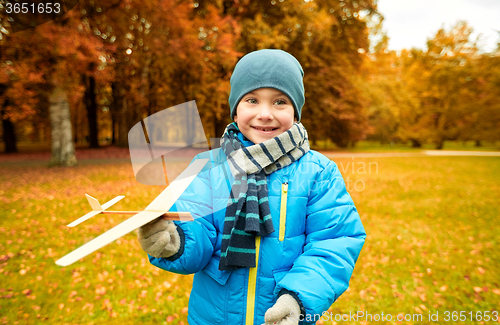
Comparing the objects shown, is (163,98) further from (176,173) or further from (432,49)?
(432,49)

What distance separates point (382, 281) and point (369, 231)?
1957mm

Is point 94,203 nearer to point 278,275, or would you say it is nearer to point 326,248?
point 278,275

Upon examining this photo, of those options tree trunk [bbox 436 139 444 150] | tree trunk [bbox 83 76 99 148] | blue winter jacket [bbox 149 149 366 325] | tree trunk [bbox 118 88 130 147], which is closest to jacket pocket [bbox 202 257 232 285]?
blue winter jacket [bbox 149 149 366 325]

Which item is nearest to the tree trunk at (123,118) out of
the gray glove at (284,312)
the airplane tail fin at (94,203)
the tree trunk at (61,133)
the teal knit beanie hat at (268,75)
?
the tree trunk at (61,133)

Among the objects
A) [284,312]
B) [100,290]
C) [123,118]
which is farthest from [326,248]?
[123,118]

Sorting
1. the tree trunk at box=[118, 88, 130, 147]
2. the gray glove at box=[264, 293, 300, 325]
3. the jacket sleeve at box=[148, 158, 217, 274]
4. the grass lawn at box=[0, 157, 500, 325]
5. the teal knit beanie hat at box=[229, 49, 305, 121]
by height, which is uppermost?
the tree trunk at box=[118, 88, 130, 147]

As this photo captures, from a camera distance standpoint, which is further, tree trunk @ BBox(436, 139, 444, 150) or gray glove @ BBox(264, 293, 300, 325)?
tree trunk @ BBox(436, 139, 444, 150)

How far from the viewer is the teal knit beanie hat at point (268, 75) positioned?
1.37 m

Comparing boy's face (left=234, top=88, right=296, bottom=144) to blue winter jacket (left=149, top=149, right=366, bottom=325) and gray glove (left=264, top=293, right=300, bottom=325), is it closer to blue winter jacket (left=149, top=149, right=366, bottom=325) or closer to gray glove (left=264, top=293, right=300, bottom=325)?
blue winter jacket (left=149, top=149, right=366, bottom=325)

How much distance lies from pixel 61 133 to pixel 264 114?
37.8ft

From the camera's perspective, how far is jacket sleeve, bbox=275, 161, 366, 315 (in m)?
1.23

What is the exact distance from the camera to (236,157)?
53.2 inches

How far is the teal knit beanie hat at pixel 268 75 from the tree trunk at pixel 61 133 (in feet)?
36.8

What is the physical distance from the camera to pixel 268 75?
1.36 meters
